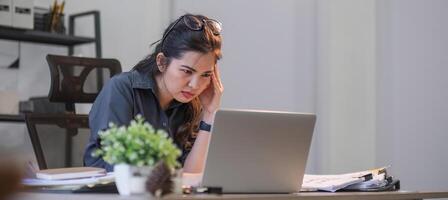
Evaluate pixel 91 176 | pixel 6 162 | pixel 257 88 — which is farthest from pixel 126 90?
pixel 257 88

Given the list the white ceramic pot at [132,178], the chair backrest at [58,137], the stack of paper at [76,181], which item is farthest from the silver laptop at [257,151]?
the chair backrest at [58,137]

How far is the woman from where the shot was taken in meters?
1.87

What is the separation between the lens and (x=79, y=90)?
215 centimetres

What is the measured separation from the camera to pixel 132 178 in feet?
3.27

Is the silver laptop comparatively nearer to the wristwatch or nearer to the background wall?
the wristwatch

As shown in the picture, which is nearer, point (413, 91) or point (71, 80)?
point (71, 80)

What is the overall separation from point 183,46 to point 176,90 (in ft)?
0.42

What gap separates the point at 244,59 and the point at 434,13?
3.75 ft

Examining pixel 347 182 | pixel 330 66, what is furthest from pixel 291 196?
pixel 330 66

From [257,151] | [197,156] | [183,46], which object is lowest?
[197,156]

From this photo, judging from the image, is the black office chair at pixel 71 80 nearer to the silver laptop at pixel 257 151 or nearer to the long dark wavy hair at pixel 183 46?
the long dark wavy hair at pixel 183 46

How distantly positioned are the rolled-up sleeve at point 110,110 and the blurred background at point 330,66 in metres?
1.45

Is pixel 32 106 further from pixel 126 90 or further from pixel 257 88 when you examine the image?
pixel 126 90

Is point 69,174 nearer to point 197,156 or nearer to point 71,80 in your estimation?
point 197,156
